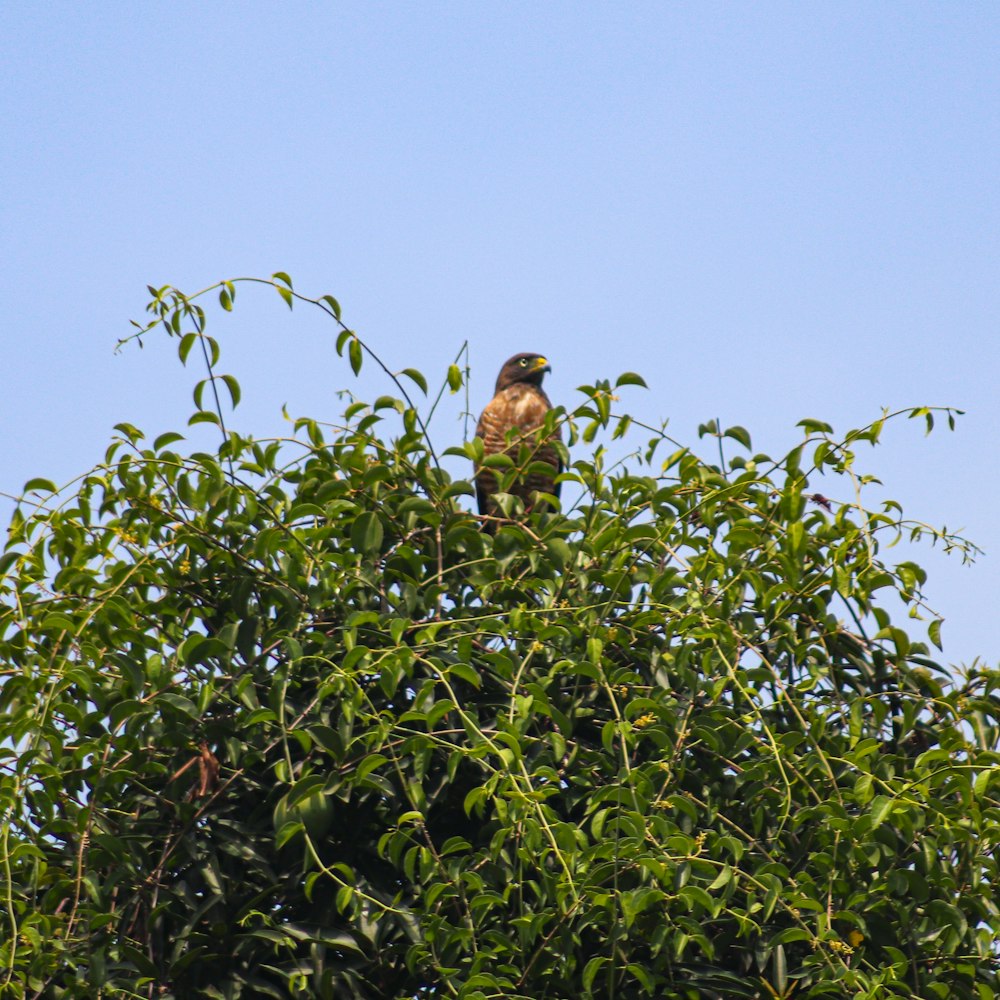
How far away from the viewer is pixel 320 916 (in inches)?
101

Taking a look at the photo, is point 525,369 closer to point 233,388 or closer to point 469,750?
point 233,388

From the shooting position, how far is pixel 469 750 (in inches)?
92.8

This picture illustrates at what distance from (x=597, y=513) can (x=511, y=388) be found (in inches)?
71.7

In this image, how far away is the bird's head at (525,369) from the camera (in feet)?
15.8

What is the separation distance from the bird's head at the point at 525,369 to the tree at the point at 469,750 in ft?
5.86

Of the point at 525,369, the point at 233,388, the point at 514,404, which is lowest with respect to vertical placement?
the point at 233,388

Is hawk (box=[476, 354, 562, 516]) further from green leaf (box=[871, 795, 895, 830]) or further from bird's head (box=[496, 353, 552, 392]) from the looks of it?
green leaf (box=[871, 795, 895, 830])

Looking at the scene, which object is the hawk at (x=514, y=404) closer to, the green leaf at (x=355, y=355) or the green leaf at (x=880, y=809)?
the green leaf at (x=355, y=355)

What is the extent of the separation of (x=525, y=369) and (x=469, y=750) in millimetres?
2623

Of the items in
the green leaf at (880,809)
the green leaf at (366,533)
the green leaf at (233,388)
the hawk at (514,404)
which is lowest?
the green leaf at (880,809)

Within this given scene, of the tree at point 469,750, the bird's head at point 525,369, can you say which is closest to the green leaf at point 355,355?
the tree at point 469,750

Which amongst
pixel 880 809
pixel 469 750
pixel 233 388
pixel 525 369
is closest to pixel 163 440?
pixel 233 388

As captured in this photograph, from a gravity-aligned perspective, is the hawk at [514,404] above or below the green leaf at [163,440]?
above

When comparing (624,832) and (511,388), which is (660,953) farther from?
(511,388)
